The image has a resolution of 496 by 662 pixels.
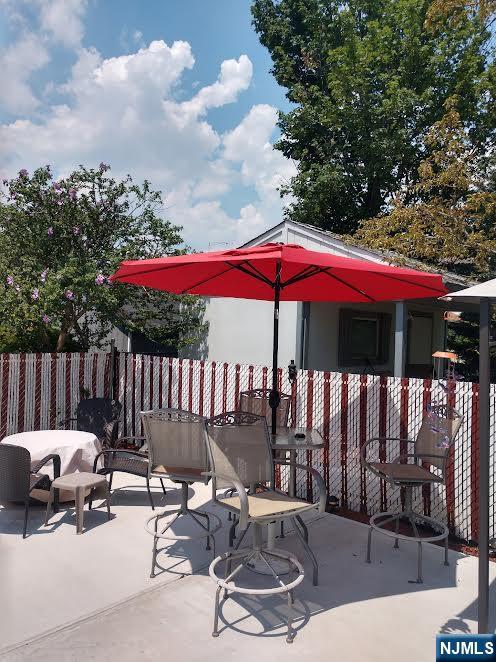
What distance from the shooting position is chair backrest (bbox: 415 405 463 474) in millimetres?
4309

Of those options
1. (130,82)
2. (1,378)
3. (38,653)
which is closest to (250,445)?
(38,653)

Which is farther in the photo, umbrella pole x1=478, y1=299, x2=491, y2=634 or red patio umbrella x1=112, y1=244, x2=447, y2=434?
red patio umbrella x1=112, y1=244, x2=447, y2=434

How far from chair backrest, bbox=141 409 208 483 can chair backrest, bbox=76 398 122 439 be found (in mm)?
2791

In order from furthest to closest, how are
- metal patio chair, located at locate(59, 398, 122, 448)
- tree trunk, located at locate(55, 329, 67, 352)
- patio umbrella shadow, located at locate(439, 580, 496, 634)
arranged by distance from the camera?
tree trunk, located at locate(55, 329, 67, 352) → metal patio chair, located at locate(59, 398, 122, 448) → patio umbrella shadow, located at locate(439, 580, 496, 634)

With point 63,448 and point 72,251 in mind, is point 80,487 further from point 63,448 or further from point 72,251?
point 72,251

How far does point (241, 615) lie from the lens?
3.32 m

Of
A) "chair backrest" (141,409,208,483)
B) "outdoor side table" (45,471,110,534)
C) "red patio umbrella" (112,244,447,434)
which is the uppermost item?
"red patio umbrella" (112,244,447,434)

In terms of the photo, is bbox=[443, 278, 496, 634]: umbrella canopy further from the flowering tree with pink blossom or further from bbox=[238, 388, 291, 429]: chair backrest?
the flowering tree with pink blossom

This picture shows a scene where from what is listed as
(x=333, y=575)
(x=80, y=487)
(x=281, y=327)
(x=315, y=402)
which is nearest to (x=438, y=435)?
(x=333, y=575)

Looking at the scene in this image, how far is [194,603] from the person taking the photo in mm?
3455

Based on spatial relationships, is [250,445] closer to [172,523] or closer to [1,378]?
[172,523]

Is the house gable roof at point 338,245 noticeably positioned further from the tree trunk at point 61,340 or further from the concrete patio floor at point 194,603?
the concrete patio floor at point 194,603

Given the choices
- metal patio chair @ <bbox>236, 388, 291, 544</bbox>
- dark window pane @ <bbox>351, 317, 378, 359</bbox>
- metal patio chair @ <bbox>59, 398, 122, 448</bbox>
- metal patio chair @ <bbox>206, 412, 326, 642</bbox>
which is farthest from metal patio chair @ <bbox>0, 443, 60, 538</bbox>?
dark window pane @ <bbox>351, 317, 378, 359</bbox>

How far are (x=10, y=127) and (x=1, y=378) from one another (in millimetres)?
4859
